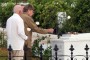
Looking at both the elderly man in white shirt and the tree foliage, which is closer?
the elderly man in white shirt

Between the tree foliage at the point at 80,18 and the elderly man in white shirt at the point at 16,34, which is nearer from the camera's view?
the elderly man in white shirt at the point at 16,34

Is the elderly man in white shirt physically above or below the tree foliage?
below

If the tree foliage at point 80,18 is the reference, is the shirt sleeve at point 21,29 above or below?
below

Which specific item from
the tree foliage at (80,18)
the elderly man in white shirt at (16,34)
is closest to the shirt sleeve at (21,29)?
the elderly man in white shirt at (16,34)

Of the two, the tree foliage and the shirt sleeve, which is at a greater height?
the tree foliage

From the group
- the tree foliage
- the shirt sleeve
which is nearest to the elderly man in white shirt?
the shirt sleeve

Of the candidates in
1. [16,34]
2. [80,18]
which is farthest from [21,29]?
[80,18]

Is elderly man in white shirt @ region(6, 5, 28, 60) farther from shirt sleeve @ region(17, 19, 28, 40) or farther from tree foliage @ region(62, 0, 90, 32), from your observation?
tree foliage @ region(62, 0, 90, 32)

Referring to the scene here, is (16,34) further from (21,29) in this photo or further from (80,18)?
(80,18)

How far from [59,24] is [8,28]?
526 cm

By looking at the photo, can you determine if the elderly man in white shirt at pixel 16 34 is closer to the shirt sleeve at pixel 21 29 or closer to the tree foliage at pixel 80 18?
the shirt sleeve at pixel 21 29

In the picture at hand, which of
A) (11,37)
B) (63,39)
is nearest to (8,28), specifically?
(11,37)

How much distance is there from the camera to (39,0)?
1880cm

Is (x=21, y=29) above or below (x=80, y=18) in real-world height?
below
